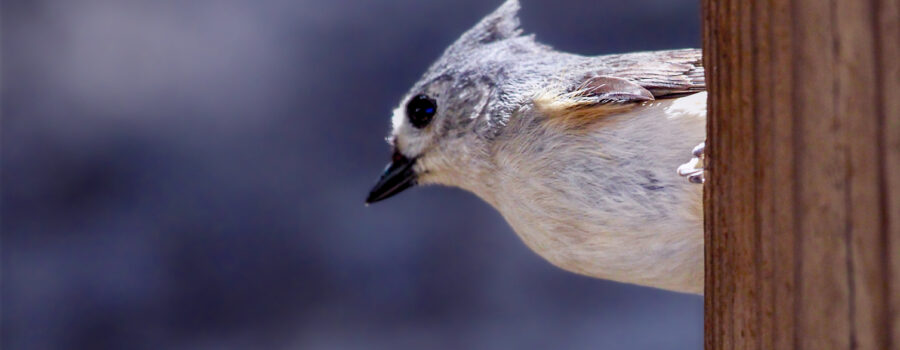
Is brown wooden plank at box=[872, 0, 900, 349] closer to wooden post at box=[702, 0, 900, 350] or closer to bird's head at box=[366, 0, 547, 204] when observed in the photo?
wooden post at box=[702, 0, 900, 350]

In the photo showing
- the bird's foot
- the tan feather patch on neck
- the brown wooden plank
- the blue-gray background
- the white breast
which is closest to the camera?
the brown wooden plank

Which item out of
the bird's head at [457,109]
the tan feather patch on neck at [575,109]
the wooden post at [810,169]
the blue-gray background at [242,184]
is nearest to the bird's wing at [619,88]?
the tan feather patch on neck at [575,109]

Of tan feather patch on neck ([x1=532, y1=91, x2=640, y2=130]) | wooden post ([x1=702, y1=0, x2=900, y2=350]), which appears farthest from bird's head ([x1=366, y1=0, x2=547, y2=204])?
wooden post ([x1=702, y1=0, x2=900, y2=350])

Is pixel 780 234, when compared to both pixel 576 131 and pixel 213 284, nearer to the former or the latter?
pixel 576 131

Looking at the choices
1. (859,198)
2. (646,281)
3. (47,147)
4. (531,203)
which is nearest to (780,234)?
(859,198)

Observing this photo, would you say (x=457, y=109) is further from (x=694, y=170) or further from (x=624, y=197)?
(x=694, y=170)

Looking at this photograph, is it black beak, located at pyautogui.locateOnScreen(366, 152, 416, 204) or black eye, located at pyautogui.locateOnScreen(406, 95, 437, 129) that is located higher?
black eye, located at pyautogui.locateOnScreen(406, 95, 437, 129)
